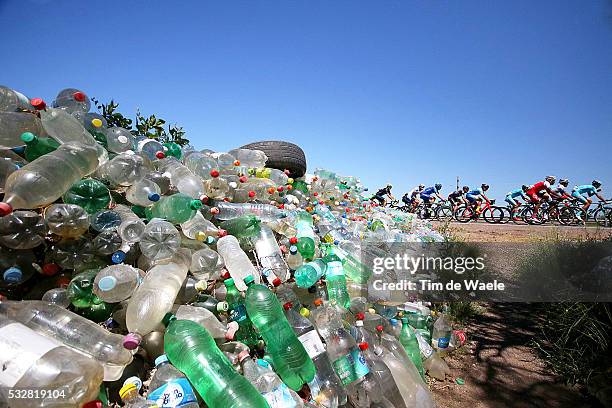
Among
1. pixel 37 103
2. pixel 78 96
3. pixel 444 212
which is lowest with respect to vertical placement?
pixel 444 212

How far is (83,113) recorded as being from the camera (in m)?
2.87

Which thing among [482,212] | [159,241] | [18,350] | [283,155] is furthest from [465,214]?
[18,350]

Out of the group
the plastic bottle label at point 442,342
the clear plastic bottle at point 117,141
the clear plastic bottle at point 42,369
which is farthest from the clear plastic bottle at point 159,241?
the plastic bottle label at point 442,342

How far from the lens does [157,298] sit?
1789mm

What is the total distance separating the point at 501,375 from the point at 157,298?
3.26 m

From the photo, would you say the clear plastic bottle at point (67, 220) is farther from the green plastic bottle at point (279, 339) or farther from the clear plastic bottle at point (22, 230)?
the green plastic bottle at point (279, 339)

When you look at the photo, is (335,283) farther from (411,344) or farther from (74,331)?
(74,331)

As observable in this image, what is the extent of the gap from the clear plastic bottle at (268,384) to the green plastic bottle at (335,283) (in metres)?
0.98

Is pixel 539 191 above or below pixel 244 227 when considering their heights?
below

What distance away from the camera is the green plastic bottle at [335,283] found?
2.74 meters

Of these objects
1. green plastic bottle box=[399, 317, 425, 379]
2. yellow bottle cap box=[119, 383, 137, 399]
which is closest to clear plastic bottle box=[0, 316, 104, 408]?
yellow bottle cap box=[119, 383, 137, 399]

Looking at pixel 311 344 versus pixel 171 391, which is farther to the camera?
pixel 311 344

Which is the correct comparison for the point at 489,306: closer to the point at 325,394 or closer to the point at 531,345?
the point at 531,345

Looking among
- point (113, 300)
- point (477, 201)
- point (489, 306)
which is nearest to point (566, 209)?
point (477, 201)
